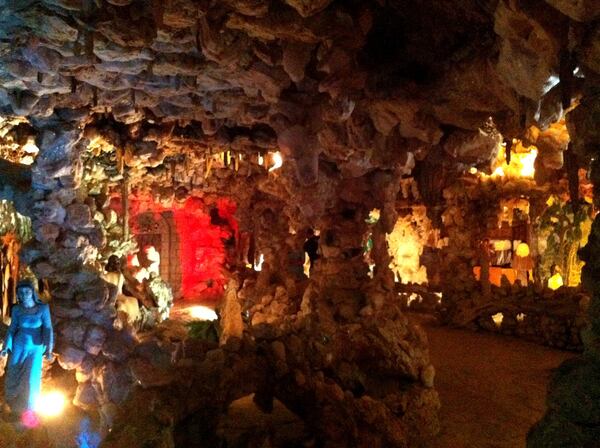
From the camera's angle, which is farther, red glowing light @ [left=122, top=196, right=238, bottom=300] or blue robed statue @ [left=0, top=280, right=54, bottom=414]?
red glowing light @ [left=122, top=196, right=238, bottom=300]

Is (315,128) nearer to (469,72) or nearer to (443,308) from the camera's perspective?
(469,72)

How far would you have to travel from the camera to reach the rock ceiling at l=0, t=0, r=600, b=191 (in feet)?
9.57

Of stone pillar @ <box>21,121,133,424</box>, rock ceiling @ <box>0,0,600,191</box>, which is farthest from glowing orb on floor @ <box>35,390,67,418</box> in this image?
rock ceiling @ <box>0,0,600,191</box>

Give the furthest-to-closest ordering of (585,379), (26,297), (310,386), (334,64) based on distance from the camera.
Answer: (26,297) < (310,386) < (334,64) < (585,379)

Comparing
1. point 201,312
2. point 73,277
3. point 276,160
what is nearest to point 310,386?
point 73,277

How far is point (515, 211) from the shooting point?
15.9 metres

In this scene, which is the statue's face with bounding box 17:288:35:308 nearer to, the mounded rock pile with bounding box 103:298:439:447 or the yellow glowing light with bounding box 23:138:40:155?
the mounded rock pile with bounding box 103:298:439:447

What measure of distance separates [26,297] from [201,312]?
1012cm

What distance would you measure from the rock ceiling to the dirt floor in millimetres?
3374

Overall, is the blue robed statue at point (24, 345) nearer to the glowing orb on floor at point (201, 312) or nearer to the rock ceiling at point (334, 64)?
the rock ceiling at point (334, 64)

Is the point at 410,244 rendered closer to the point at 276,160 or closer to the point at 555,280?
the point at 555,280

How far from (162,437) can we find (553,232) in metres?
14.5

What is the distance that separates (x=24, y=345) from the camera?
6.67m

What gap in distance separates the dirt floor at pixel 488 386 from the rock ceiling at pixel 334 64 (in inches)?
133
